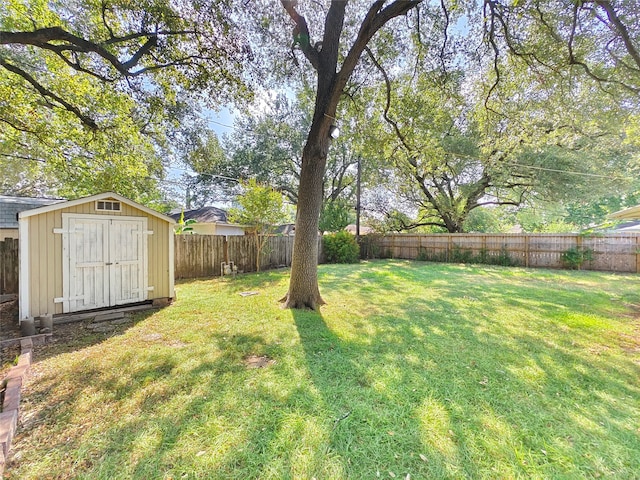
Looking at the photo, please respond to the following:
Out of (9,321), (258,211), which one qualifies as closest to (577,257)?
(258,211)

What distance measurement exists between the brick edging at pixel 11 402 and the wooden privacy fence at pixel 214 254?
5.13 m

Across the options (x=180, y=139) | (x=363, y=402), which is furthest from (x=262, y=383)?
(x=180, y=139)

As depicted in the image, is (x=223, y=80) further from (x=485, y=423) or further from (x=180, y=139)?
(x=485, y=423)

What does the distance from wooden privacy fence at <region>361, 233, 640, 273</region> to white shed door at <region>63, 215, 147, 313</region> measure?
1218 centimetres

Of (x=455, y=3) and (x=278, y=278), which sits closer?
(x=455, y=3)

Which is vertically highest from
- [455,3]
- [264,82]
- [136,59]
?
[455,3]

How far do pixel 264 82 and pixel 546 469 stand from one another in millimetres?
7825

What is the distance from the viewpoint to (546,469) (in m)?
1.58

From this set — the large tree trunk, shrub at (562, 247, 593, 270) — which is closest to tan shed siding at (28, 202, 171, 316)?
the large tree trunk

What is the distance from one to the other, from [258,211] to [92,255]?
5.15 meters

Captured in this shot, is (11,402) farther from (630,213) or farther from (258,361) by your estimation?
(630,213)

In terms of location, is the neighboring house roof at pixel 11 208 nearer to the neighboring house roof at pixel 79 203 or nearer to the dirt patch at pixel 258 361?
the neighboring house roof at pixel 79 203

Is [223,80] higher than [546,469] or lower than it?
higher

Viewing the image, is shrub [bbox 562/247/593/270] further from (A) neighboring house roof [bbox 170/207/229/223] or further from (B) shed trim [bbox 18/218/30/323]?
(A) neighboring house roof [bbox 170/207/229/223]
